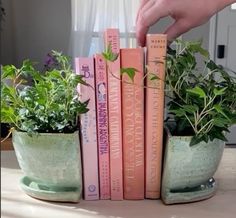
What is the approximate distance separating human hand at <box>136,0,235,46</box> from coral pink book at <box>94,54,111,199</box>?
0.09m

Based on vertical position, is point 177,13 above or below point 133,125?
above

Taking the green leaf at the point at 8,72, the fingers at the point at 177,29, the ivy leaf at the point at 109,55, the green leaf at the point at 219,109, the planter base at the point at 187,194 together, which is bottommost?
the planter base at the point at 187,194

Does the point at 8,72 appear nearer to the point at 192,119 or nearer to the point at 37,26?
the point at 192,119

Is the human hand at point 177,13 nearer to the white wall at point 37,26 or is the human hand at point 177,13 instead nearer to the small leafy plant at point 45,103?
the small leafy plant at point 45,103

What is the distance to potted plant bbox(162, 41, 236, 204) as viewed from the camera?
1.81 ft

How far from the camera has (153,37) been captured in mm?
546

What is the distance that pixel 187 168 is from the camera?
579 mm

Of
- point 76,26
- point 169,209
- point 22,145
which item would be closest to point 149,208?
point 169,209

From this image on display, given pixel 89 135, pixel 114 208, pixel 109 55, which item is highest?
pixel 109 55

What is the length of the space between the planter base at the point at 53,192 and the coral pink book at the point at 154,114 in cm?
11

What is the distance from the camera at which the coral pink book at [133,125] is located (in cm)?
56

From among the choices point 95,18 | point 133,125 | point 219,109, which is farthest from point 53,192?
point 95,18

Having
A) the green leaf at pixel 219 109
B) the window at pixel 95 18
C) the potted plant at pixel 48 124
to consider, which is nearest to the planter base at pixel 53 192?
the potted plant at pixel 48 124

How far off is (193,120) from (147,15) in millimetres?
190
